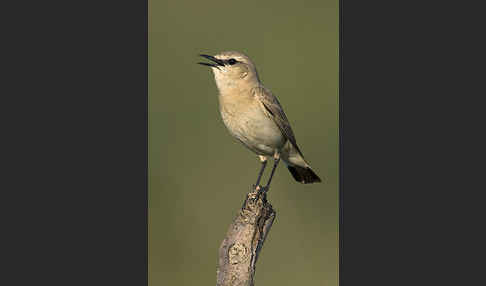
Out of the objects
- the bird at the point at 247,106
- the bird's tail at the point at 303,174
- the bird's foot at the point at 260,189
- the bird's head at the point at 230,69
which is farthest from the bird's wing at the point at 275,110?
the bird's foot at the point at 260,189

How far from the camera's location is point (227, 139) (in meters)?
6.12

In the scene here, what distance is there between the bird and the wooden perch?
264mm

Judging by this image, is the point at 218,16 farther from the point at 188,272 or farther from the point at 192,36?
the point at 188,272

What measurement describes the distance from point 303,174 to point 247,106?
1.17m

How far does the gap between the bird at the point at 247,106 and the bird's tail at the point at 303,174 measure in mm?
568

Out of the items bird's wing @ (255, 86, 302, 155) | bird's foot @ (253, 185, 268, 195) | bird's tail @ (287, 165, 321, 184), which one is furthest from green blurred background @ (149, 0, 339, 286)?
bird's foot @ (253, 185, 268, 195)

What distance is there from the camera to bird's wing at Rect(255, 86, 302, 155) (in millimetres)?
5484

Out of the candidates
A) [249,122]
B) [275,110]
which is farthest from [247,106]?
[275,110]

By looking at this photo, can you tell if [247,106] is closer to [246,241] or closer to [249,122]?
[249,122]

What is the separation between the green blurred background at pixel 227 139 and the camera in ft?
19.2

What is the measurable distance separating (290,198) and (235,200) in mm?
642

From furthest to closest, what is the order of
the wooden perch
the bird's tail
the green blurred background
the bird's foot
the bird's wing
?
the bird's tail < the green blurred background < the bird's wing < the bird's foot < the wooden perch

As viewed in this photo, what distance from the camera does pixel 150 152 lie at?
5875 millimetres

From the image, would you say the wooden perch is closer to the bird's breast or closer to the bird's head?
the bird's breast
